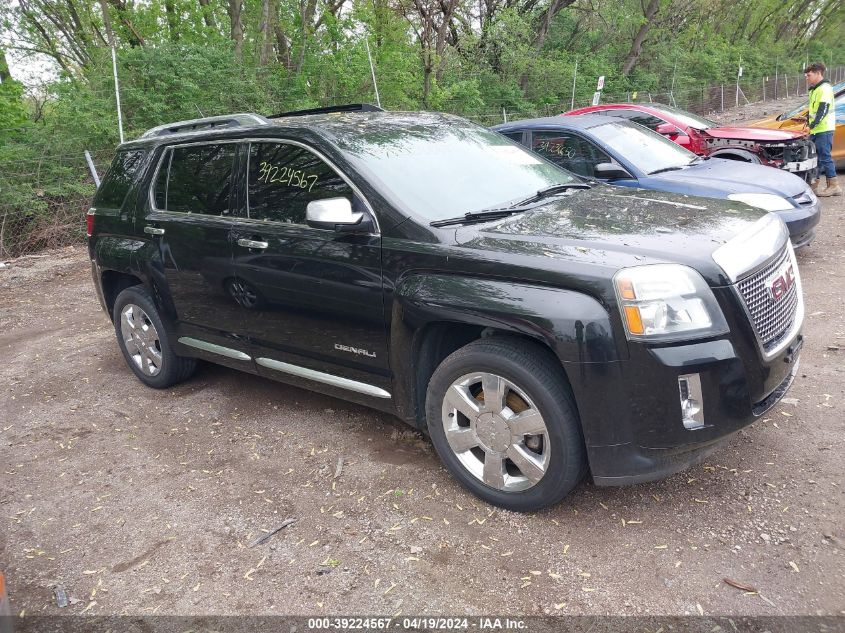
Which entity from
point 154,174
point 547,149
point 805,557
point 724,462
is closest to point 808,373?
point 724,462

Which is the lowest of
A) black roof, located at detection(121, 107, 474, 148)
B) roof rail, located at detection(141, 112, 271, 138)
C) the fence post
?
black roof, located at detection(121, 107, 474, 148)

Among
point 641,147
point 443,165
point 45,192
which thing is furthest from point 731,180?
point 45,192

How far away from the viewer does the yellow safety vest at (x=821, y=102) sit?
9.55 meters

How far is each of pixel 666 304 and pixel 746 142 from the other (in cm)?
757

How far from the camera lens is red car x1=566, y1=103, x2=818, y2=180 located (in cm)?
894

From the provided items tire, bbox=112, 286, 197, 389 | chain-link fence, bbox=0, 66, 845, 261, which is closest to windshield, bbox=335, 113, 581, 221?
tire, bbox=112, 286, 197, 389

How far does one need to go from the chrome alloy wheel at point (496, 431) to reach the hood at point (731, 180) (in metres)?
4.25

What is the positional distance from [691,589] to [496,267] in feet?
4.94

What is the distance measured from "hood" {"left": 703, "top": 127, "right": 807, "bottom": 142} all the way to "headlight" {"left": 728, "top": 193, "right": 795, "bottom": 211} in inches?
116

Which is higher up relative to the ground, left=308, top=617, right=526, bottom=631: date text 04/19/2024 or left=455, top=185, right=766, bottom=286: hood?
left=455, top=185, right=766, bottom=286: hood

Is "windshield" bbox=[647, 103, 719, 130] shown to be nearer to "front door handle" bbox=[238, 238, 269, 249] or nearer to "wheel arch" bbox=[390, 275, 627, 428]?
"front door handle" bbox=[238, 238, 269, 249]

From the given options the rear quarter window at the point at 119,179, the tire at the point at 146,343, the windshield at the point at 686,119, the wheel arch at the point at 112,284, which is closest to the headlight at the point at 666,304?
the tire at the point at 146,343

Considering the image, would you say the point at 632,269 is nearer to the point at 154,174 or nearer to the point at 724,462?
the point at 724,462

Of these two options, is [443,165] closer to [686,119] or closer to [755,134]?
[755,134]
